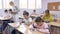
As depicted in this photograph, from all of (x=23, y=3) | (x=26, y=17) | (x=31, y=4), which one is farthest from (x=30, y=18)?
(x=31, y=4)

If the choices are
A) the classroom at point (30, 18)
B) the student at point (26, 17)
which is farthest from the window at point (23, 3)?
the student at point (26, 17)

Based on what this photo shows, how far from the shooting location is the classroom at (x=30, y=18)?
3406 mm

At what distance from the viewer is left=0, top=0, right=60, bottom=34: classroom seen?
11.2 feet

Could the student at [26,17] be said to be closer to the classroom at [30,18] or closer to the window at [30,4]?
the classroom at [30,18]

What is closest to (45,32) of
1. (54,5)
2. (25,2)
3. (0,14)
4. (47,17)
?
(47,17)

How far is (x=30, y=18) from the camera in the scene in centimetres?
455

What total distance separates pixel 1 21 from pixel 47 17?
2040mm

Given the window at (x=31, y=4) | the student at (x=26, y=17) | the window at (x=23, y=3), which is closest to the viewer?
the student at (x=26, y=17)

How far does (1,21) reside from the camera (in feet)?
19.9

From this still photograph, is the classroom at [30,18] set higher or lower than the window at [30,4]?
lower

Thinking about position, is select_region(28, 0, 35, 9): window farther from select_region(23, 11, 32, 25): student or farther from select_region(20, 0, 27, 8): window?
select_region(23, 11, 32, 25): student

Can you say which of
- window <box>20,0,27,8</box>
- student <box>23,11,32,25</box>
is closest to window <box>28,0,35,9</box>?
window <box>20,0,27,8</box>

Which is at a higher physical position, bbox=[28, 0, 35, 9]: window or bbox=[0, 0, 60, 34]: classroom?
bbox=[28, 0, 35, 9]: window

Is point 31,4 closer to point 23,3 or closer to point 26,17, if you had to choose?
point 23,3
